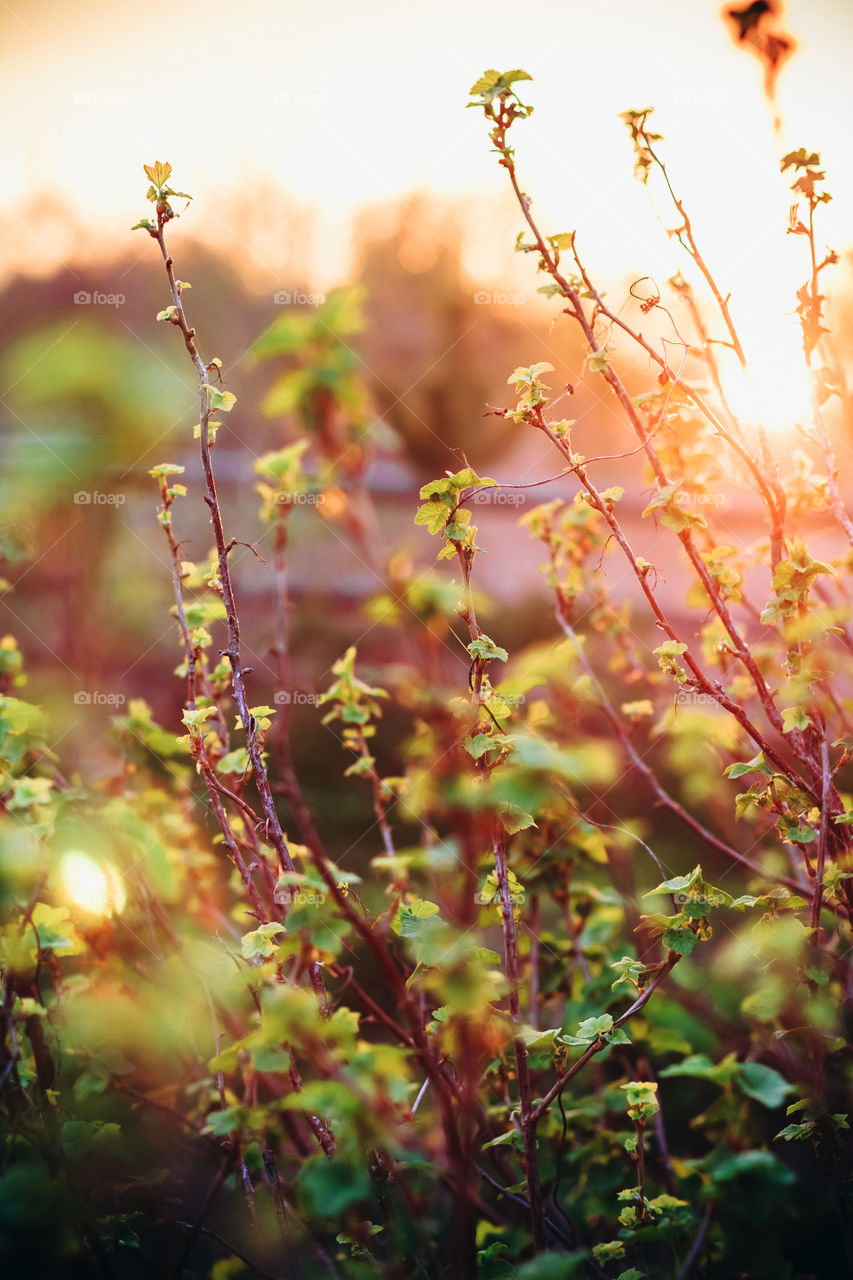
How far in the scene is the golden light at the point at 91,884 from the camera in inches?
55.0

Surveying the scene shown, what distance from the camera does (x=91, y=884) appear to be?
1.53 metres

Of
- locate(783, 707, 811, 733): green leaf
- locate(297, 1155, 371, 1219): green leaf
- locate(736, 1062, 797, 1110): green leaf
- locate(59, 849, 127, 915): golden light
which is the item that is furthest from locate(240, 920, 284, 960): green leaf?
locate(783, 707, 811, 733): green leaf

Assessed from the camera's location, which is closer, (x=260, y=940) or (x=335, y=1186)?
(x=335, y=1186)

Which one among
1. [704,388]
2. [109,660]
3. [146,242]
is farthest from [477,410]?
[704,388]

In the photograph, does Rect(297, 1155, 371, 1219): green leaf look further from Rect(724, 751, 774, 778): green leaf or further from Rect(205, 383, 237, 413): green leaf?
Rect(205, 383, 237, 413): green leaf

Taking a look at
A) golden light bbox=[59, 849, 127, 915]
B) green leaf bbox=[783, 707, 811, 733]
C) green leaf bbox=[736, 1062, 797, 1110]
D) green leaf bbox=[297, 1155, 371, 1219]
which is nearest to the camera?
green leaf bbox=[297, 1155, 371, 1219]

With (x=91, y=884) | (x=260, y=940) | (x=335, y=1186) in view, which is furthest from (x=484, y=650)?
(x=91, y=884)

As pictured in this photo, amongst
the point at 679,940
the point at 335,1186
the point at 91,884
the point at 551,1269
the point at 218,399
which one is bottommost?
the point at 551,1269

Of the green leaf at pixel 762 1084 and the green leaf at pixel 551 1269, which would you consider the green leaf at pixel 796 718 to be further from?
the green leaf at pixel 551 1269

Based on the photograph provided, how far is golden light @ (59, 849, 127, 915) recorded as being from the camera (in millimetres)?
1397

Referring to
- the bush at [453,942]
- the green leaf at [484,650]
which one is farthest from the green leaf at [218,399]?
the green leaf at [484,650]

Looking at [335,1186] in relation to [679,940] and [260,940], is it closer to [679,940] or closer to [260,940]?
[260,940]

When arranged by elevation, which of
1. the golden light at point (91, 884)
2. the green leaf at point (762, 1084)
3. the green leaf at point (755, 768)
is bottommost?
the green leaf at point (762, 1084)

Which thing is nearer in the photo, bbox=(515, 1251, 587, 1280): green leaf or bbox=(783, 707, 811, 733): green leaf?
bbox=(515, 1251, 587, 1280): green leaf
